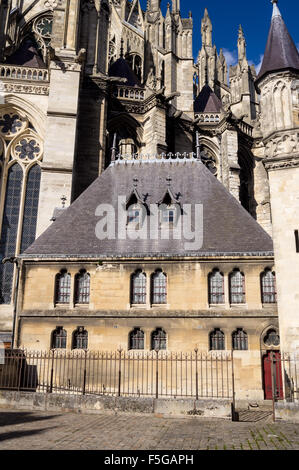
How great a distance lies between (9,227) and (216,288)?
Result: 12.3 m

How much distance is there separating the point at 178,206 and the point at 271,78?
634cm

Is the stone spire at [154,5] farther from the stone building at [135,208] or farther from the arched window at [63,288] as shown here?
the arched window at [63,288]

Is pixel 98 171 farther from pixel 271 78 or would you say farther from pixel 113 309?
pixel 271 78

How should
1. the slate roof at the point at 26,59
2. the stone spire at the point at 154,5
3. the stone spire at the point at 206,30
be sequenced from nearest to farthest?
the slate roof at the point at 26,59 < the stone spire at the point at 154,5 < the stone spire at the point at 206,30

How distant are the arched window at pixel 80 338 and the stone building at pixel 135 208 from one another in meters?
0.22

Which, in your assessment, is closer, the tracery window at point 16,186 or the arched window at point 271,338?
the arched window at point 271,338

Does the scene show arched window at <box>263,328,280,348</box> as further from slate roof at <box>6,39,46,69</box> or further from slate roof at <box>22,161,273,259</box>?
slate roof at <box>6,39,46,69</box>

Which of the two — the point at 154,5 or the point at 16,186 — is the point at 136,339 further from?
the point at 154,5

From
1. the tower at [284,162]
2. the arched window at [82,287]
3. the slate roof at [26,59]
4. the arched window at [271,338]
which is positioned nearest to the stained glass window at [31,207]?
the arched window at [82,287]

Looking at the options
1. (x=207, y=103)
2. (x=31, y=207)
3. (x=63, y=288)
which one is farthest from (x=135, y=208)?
(x=207, y=103)

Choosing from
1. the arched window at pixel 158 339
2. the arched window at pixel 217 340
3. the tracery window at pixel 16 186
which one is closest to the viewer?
the arched window at pixel 217 340

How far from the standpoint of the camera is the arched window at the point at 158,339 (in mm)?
15663

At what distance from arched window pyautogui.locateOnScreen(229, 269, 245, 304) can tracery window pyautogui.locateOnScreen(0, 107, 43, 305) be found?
11369mm

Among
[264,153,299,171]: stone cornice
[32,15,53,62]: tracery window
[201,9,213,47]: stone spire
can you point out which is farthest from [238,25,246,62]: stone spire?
[264,153,299,171]: stone cornice
